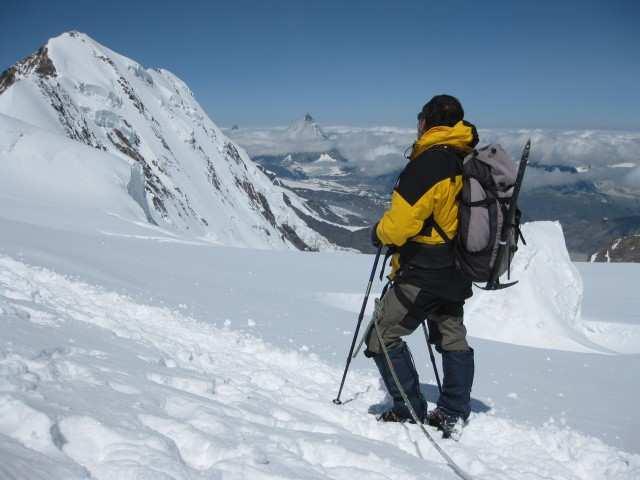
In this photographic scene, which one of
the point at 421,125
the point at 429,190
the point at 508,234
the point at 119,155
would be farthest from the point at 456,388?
the point at 119,155

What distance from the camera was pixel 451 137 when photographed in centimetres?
422

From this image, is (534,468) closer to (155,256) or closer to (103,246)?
(155,256)

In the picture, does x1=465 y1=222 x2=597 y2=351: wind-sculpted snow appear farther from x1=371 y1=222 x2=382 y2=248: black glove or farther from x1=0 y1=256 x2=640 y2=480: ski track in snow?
x1=371 y1=222 x2=382 y2=248: black glove

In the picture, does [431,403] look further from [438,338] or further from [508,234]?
[508,234]

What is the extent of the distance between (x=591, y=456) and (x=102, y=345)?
16.2 ft

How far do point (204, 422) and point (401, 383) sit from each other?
6.14 ft

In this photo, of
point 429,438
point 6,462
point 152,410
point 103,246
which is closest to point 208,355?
point 152,410

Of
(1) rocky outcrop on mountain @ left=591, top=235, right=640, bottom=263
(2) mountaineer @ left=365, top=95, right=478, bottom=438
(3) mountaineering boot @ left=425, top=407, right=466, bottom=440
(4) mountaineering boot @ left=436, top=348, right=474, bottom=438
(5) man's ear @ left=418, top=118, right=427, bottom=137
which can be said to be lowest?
(1) rocky outcrop on mountain @ left=591, top=235, right=640, bottom=263

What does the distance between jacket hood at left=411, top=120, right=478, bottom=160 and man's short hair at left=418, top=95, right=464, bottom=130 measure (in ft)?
0.21

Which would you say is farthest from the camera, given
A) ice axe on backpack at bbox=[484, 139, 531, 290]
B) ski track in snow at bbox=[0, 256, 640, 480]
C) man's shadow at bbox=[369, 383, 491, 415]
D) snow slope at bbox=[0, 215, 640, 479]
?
man's shadow at bbox=[369, 383, 491, 415]

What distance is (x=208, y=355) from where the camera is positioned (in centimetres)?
619

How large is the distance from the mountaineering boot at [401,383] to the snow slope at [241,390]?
0.24 m

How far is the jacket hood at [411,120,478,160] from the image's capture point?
421cm

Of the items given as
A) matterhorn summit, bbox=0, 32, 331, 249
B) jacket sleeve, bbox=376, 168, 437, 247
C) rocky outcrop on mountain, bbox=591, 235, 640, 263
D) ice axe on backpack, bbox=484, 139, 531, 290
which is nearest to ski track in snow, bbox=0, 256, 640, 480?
ice axe on backpack, bbox=484, 139, 531, 290
